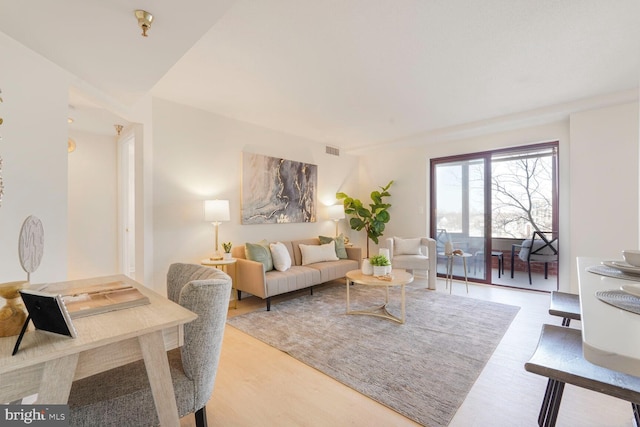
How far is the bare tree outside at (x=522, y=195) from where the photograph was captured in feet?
14.0

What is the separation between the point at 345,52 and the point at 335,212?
10.5 feet

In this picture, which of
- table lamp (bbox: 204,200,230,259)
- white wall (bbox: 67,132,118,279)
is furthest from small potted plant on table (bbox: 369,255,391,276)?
white wall (bbox: 67,132,118,279)

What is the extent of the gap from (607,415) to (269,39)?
11.2ft

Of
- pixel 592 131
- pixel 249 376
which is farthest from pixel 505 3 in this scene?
pixel 249 376

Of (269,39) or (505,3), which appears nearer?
(505,3)

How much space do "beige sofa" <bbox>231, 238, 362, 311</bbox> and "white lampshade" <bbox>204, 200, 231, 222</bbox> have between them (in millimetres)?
616

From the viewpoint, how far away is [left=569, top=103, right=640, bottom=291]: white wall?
333 centimetres

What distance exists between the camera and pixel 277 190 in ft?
14.8

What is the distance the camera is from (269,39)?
2174mm

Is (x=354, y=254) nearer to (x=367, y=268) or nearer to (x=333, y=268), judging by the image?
(x=333, y=268)

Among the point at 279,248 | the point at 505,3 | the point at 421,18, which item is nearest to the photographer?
the point at 505,3

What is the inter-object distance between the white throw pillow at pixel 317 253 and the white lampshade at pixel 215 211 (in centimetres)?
140

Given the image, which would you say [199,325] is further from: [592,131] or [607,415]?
[592,131]

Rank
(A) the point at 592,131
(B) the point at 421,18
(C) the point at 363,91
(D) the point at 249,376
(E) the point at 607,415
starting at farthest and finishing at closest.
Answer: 1. (A) the point at 592,131
2. (C) the point at 363,91
3. (D) the point at 249,376
4. (B) the point at 421,18
5. (E) the point at 607,415
